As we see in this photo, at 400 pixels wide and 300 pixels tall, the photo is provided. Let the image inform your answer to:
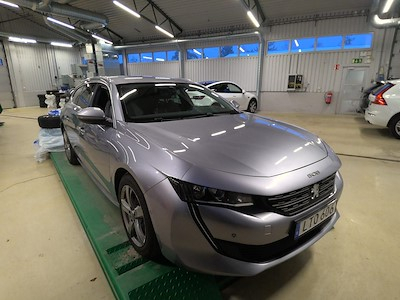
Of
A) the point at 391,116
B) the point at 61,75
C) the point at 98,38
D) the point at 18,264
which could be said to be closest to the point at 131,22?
the point at 98,38

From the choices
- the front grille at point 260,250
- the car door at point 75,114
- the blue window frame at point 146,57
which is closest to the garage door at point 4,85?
the blue window frame at point 146,57

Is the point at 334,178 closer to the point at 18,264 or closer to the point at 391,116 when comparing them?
the point at 18,264

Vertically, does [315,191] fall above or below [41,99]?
above

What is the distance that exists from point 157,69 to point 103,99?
12417mm

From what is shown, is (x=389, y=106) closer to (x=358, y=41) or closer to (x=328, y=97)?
(x=328, y=97)

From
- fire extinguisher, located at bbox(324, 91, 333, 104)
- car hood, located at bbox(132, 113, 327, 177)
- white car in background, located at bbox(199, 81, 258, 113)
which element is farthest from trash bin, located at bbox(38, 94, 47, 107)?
car hood, located at bbox(132, 113, 327, 177)

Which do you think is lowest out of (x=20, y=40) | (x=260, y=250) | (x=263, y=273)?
(x=263, y=273)

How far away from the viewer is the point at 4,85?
501 inches

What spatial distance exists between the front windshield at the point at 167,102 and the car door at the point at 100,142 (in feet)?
0.61

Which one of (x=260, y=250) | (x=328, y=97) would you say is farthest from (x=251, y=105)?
(x=260, y=250)

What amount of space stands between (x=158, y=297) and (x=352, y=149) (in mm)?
4473

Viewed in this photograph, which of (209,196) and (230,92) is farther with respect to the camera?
(230,92)

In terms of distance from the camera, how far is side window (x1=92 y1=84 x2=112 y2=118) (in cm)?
214

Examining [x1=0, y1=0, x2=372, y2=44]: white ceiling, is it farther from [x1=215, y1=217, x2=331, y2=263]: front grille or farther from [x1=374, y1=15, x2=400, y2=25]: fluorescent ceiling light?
[x1=215, y1=217, x2=331, y2=263]: front grille
